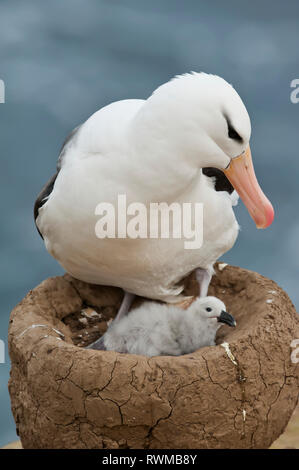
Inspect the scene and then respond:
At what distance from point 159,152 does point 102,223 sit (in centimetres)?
40

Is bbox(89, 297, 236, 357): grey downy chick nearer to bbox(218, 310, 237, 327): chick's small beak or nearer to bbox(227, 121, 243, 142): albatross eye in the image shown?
bbox(218, 310, 237, 327): chick's small beak

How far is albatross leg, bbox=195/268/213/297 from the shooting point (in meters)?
3.93

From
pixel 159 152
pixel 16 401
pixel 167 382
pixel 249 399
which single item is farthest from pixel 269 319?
A: pixel 16 401

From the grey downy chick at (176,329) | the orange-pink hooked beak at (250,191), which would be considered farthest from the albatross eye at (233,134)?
the grey downy chick at (176,329)

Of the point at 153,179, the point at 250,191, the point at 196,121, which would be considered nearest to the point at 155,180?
A: the point at 153,179

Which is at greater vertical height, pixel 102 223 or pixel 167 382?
pixel 102 223

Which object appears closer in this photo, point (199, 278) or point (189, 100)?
point (189, 100)

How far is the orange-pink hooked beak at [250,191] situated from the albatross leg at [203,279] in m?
0.61

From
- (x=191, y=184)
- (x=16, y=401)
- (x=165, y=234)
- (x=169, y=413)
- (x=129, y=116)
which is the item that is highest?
(x=129, y=116)

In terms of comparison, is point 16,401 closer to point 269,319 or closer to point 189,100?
point 269,319

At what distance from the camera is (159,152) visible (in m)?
3.17

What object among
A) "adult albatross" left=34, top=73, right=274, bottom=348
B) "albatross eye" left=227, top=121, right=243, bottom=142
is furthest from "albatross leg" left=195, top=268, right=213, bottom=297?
"albatross eye" left=227, top=121, right=243, bottom=142

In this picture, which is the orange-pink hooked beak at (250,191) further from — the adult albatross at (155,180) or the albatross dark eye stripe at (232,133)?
the albatross dark eye stripe at (232,133)

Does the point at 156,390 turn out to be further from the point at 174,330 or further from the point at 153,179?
the point at 153,179
